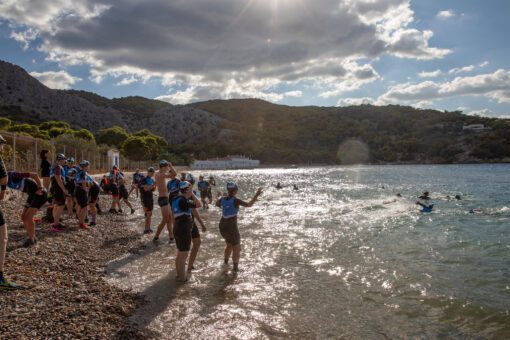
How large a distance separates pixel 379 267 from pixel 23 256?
313 inches

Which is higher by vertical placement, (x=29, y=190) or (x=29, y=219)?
(x=29, y=190)

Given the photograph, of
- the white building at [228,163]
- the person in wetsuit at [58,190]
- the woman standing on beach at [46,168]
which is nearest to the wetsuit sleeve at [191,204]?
the person in wetsuit at [58,190]

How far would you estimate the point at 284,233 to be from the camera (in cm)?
1357

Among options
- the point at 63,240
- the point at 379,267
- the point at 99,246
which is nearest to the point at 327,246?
the point at 379,267

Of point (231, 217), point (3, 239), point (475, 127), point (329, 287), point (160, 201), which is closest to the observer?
point (3, 239)

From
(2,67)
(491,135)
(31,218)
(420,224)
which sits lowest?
(420,224)

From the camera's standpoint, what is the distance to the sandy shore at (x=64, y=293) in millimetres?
4539

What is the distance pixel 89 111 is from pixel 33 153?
374ft

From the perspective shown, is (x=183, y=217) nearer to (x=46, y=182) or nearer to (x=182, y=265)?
(x=182, y=265)

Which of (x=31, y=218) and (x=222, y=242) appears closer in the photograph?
(x=31, y=218)

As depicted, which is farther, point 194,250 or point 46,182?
point 46,182

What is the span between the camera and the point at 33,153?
1978 cm

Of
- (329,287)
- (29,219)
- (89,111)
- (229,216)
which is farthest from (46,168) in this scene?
(89,111)

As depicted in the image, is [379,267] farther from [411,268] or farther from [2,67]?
[2,67]
